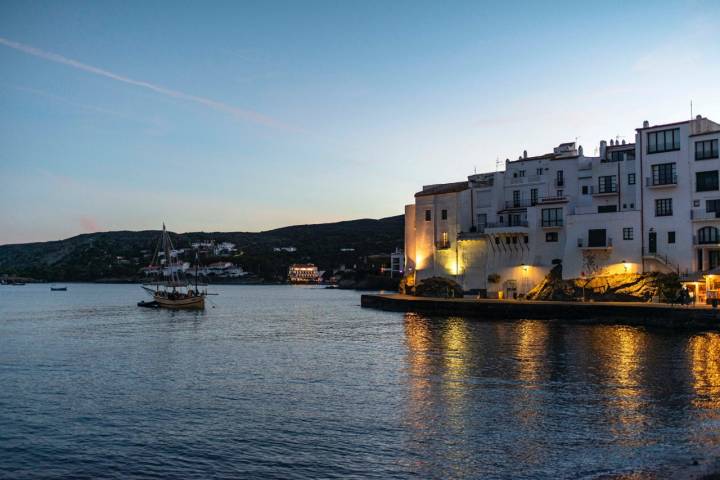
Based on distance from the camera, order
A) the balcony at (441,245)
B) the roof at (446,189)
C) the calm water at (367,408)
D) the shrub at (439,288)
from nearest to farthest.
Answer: the calm water at (367,408), the shrub at (439,288), the balcony at (441,245), the roof at (446,189)

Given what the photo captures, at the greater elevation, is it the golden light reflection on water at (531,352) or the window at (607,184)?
the window at (607,184)

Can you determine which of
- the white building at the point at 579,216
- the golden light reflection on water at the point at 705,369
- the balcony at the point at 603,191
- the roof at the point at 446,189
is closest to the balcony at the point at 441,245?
the white building at the point at 579,216

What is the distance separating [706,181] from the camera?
54.0 metres

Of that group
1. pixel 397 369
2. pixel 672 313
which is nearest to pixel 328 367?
pixel 397 369

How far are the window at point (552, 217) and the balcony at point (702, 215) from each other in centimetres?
1237

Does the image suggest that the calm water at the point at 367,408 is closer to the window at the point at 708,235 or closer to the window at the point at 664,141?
the window at the point at 708,235

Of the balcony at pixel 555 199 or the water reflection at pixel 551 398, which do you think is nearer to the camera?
the water reflection at pixel 551 398

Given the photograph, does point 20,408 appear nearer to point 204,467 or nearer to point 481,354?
point 204,467

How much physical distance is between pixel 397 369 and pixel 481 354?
662cm

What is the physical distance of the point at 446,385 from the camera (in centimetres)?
2739

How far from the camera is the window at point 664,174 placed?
55594 mm

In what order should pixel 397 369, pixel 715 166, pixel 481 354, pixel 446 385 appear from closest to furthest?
pixel 446 385 → pixel 397 369 → pixel 481 354 → pixel 715 166

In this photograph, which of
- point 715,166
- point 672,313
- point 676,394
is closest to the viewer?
point 676,394

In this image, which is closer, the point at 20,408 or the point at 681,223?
the point at 20,408
